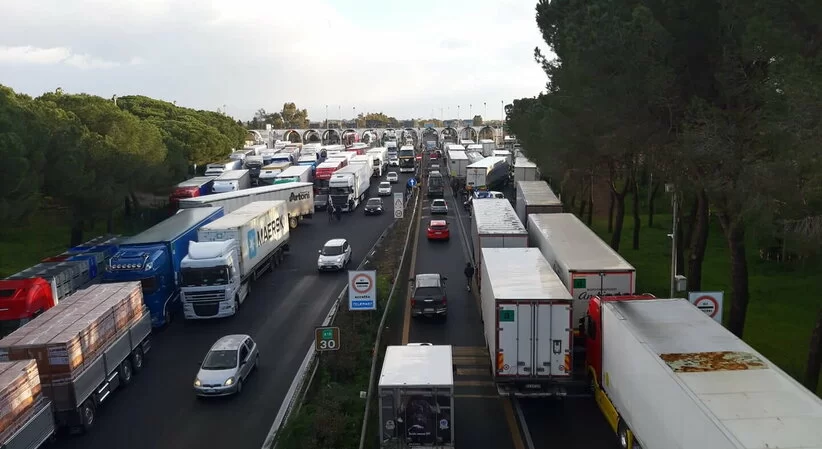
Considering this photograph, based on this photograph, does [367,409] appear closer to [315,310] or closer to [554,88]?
[315,310]

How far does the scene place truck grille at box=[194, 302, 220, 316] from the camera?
2438cm

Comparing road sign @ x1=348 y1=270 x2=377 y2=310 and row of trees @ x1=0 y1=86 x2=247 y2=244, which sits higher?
row of trees @ x1=0 y1=86 x2=247 y2=244

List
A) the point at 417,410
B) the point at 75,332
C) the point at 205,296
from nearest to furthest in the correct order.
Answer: the point at 417,410 → the point at 75,332 → the point at 205,296

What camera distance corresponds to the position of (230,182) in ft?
172

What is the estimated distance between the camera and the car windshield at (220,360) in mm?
17906

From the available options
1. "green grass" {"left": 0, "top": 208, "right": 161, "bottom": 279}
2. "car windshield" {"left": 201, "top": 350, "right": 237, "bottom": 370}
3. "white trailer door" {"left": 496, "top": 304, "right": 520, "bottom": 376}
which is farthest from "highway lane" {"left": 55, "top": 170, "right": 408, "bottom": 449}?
"green grass" {"left": 0, "top": 208, "right": 161, "bottom": 279}

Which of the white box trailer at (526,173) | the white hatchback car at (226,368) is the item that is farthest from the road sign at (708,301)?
the white box trailer at (526,173)

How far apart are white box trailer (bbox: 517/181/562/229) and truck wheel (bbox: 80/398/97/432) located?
73.3ft

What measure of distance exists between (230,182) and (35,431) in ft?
130

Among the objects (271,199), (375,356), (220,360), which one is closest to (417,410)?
(375,356)

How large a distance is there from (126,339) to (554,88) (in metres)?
22.2

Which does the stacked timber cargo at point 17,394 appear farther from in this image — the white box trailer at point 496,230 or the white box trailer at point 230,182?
the white box trailer at point 230,182

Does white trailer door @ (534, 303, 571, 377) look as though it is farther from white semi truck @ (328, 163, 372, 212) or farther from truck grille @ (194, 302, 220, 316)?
white semi truck @ (328, 163, 372, 212)

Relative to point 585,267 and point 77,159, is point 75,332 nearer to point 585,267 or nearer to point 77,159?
point 585,267
